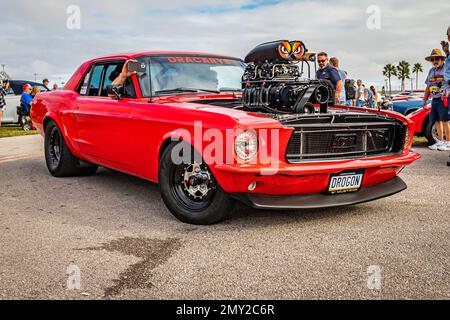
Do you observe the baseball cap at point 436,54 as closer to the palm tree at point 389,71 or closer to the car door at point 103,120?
the car door at point 103,120

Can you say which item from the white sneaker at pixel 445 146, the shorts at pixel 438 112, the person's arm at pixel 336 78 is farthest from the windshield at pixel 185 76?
the white sneaker at pixel 445 146

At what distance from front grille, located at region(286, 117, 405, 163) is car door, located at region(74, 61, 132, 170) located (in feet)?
5.56

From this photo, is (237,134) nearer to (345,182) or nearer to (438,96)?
(345,182)

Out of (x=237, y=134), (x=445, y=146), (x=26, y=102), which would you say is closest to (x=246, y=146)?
(x=237, y=134)

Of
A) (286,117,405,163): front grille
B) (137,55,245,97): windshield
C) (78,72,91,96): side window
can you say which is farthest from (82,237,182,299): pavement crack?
(78,72,91,96): side window

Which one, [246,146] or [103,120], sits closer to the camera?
[246,146]

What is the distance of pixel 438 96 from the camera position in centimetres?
833

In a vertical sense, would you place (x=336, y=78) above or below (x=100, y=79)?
above

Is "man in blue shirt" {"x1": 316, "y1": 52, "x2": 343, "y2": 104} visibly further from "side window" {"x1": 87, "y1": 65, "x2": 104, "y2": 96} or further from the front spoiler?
the front spoiler

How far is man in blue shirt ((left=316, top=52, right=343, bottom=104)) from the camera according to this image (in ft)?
28.6

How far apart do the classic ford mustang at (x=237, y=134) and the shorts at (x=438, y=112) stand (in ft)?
13.5

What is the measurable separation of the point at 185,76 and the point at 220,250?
2230 mm
